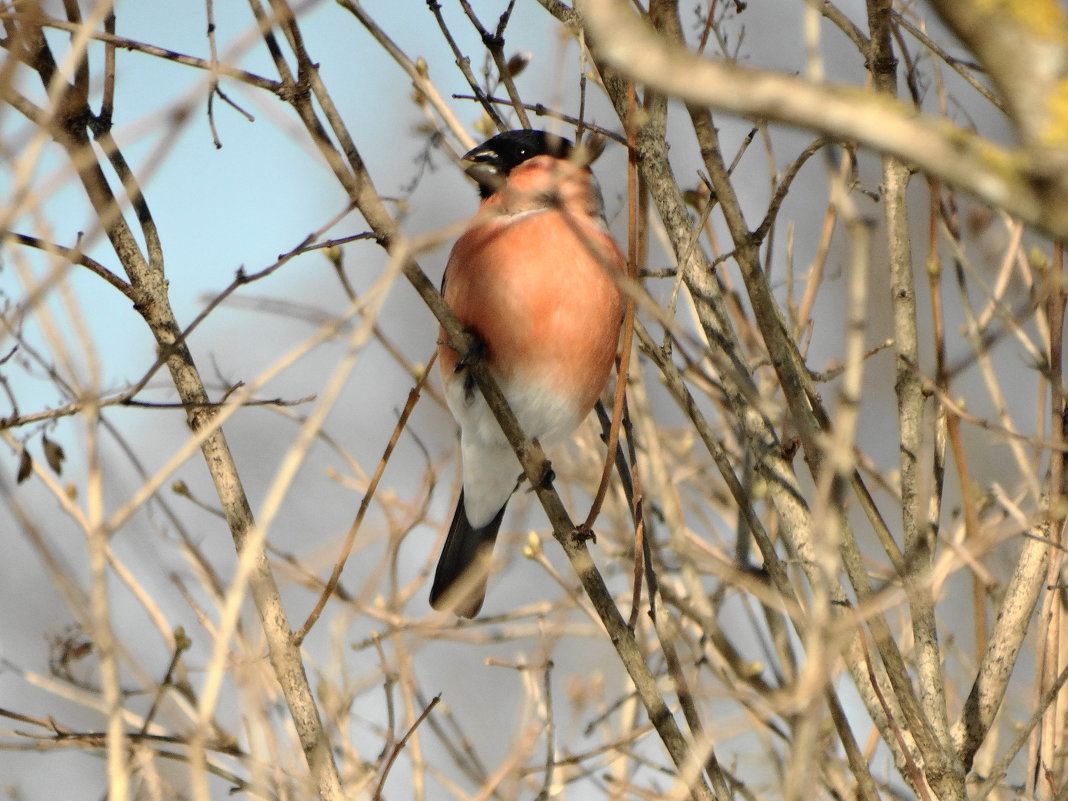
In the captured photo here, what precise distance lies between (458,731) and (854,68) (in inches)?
202

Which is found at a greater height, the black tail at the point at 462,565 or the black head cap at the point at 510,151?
the black head cap at the point at 510,151

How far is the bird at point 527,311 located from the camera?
2.89 metres

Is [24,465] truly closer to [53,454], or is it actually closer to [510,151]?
[53,454]

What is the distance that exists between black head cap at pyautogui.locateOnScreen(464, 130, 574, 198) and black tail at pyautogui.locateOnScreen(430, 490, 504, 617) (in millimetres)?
911

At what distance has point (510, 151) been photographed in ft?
10.4

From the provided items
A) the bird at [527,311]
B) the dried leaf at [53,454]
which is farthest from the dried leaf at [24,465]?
the bird at [527,311]

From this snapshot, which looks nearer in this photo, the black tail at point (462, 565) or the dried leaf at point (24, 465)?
the dried leaf at point (24, 465)

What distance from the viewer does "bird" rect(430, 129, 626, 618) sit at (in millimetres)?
2895

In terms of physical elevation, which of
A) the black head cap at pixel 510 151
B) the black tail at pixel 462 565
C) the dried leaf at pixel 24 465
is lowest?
the dried leaf at pixel 24 465

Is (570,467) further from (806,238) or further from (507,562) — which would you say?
(806,238)

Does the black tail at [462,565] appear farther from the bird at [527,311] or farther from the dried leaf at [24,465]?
the dried leaf at [24,465]

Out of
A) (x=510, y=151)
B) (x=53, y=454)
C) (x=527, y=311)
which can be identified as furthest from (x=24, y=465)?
(x=510, y=151)

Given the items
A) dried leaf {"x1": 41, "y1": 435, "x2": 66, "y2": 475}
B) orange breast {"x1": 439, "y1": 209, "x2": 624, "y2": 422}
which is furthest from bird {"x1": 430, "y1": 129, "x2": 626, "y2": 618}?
dried leaf {"x1": 41, "y1": 435, "x2": 66, "y2": 475}

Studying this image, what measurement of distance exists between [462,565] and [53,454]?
131 cm
